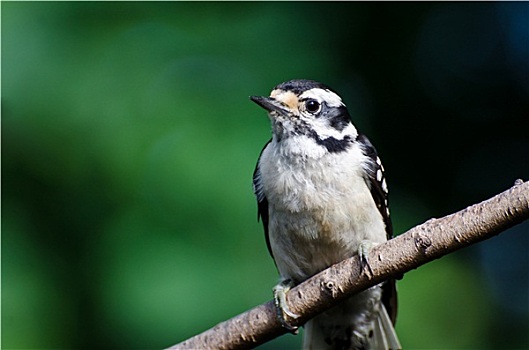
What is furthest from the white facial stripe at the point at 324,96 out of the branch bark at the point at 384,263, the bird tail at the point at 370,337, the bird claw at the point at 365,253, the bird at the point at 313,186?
the bird tail at the point at 370,337

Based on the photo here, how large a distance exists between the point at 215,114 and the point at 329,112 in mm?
759

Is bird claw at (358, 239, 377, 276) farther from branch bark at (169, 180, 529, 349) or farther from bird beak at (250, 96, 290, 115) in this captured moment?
bird beak at (250, 96, 290, 115)

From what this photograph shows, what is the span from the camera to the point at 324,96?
312 cm

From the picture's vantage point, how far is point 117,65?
151 inches

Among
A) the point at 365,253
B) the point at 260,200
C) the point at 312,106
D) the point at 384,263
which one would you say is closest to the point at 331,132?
the point at 312,106

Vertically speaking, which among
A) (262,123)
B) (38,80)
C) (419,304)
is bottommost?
(419,304)

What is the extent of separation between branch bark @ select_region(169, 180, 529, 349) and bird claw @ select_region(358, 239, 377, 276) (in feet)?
0.03

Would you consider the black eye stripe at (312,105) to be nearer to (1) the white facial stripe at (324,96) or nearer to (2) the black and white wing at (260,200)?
(1) the white facial stripe at (324,96)

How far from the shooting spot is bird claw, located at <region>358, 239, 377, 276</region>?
8.94 feet

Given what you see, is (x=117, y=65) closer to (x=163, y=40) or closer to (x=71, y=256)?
(x=163, y=40)

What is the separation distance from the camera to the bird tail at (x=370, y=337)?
3.62 m

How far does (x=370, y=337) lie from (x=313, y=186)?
0.90 metres

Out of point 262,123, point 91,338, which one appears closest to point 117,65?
point 262,123

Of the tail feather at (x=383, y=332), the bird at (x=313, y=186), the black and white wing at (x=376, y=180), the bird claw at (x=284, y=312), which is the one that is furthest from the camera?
the tail feather at (x=383, y=332)
